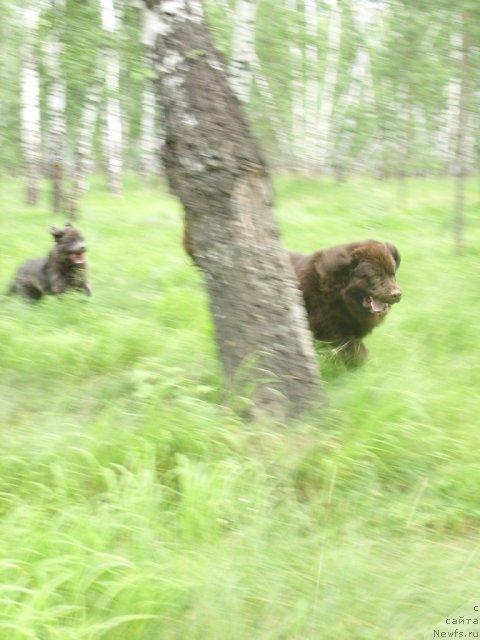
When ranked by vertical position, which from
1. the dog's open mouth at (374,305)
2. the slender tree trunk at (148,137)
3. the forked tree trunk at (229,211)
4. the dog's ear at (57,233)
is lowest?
the slender tree trunk at (148,137)

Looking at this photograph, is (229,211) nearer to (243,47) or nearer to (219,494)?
(219,494)

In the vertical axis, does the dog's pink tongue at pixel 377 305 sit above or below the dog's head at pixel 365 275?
below

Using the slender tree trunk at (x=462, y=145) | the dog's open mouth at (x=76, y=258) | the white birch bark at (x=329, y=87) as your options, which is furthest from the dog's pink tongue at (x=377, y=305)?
the white birch bark at (x=329, y=87)

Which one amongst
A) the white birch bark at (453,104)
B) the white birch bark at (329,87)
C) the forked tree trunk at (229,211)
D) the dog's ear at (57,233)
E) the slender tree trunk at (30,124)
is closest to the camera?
the forked tree trunk at (229,211)

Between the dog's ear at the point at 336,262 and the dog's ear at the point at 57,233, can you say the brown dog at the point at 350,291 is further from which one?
the dog's ear at the point at 57,233

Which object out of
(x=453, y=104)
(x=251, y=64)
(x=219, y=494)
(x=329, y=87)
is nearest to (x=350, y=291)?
(x=219, y=494)

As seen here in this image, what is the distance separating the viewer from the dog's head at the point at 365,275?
517cm

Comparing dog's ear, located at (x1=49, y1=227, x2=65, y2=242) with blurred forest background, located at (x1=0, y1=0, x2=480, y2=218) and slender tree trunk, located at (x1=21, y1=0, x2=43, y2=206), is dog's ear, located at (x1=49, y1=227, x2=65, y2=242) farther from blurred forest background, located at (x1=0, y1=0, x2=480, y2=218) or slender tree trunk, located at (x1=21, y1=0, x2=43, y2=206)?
slender tree trunk, located at (x1=21, y1=0, x2=43, y2=206)

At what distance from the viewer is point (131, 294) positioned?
306 inches

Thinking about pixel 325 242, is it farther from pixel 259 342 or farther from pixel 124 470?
pixel 124 470

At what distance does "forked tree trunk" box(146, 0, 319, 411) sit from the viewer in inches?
161

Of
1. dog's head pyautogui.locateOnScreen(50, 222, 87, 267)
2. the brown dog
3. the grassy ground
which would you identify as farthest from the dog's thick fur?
the brown dog

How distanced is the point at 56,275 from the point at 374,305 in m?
4.26

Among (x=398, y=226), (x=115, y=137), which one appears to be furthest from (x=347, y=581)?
(x=115, y=137)
